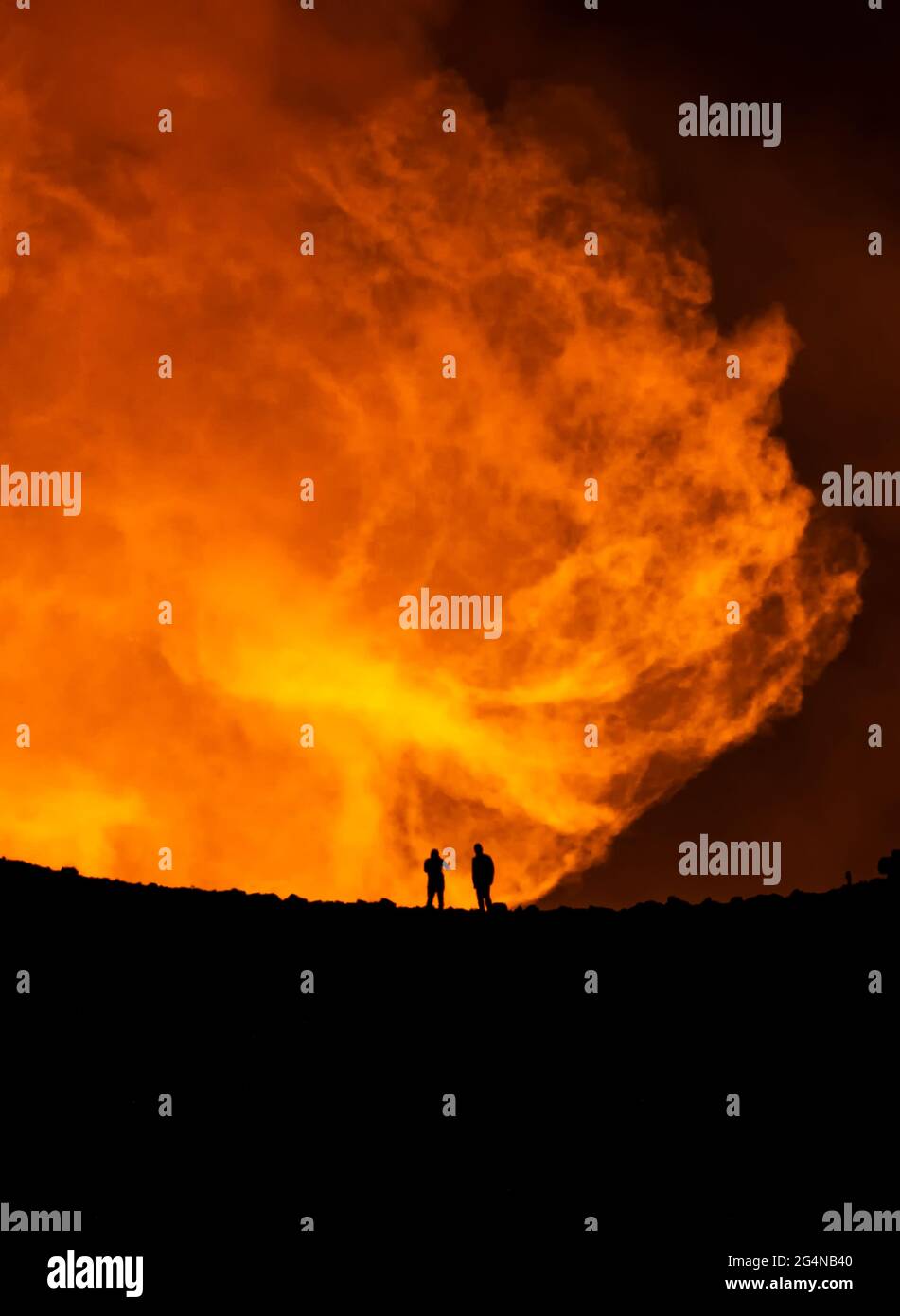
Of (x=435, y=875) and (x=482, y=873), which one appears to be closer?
(x=482, y=873)

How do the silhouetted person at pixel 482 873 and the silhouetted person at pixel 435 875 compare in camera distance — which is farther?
the silhouetted person at pixel 435 875

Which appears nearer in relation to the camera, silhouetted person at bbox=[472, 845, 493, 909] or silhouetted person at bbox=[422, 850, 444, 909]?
silhouetted person at bbox=[472, 845, 493, 909]

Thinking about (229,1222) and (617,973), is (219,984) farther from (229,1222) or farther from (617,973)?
(617,973)

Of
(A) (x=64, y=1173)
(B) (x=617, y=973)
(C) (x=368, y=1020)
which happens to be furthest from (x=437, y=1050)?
(A) (x=64, y=1173)

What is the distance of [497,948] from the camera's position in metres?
33.2
